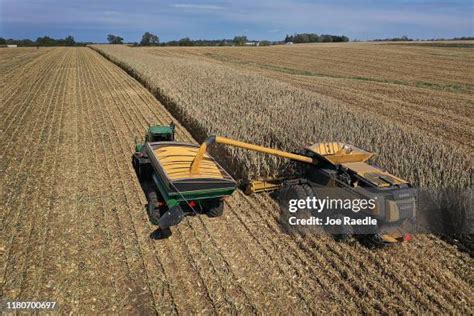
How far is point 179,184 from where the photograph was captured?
5.70 metres

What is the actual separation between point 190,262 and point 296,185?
8.08 feet

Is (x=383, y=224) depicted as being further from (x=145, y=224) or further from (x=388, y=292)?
(x=145, y=224)

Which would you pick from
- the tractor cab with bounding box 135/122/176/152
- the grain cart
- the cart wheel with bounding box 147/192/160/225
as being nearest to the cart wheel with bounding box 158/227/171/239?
the grain cart

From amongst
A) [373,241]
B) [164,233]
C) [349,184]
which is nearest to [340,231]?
[373,241]

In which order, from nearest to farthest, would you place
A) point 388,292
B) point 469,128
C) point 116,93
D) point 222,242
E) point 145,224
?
point 388,292, point 222,242, point 145,224, point 469,128, point 116,93

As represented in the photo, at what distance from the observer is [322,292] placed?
4887 mm

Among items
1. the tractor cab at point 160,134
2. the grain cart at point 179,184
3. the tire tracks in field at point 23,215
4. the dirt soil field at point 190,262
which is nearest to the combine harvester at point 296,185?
the grain cart at point 179,184

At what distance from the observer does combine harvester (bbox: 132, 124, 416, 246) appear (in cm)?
534

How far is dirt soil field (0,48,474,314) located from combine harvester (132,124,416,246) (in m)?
0.39

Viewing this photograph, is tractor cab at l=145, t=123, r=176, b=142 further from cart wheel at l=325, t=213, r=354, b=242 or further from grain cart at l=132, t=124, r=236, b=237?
cart wheel at l=325, t=213, r=354, b=242

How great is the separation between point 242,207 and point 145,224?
6.43 ft

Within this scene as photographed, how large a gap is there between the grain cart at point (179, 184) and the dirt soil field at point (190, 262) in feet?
1.23

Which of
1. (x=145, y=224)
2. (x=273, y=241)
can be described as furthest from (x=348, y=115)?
(x=145, y=224)

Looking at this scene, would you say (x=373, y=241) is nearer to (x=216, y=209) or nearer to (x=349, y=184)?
(x=349, y=184)
